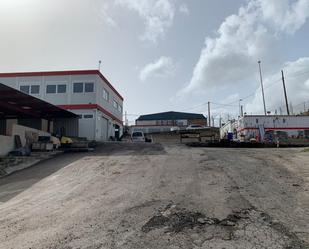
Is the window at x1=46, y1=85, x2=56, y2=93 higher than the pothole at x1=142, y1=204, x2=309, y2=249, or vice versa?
the window at x1=46, y1=85, x2=56, y2=93

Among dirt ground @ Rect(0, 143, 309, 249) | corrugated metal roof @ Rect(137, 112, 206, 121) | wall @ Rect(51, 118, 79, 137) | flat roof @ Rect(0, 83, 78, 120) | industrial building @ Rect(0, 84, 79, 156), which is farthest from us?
corrugated metal roof @ Rect(137, 112, 206, 121)

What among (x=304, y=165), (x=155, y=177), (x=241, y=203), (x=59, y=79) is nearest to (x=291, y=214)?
(x=241, y=203)

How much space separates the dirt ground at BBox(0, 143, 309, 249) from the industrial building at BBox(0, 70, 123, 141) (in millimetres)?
16286

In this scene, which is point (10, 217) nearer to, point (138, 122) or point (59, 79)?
point (59, 79)

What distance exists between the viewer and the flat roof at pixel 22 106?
62.0 ft

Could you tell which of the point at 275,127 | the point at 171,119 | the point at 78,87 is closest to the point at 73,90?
the point at 78,87

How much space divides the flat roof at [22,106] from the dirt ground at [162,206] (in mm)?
6282

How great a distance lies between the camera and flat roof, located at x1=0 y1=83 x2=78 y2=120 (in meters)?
18.9

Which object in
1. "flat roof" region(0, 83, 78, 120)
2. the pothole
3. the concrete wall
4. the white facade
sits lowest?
the pothole

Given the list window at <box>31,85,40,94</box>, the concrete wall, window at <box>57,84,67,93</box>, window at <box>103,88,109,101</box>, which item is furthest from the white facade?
→ the concrete wall

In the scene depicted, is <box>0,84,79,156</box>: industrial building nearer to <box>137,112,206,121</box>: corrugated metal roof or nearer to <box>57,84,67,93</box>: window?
<box>57,84,67,93</box>: window

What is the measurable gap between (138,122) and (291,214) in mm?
65812

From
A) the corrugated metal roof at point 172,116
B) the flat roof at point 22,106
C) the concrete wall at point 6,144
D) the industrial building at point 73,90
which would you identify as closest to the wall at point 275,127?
the industrial building at point 73,90

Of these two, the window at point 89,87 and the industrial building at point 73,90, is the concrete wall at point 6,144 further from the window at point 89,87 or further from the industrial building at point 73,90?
the window at point 89,87
